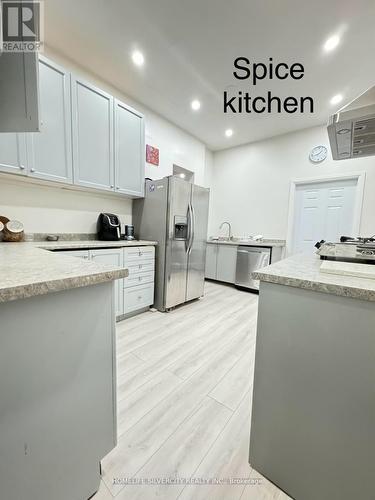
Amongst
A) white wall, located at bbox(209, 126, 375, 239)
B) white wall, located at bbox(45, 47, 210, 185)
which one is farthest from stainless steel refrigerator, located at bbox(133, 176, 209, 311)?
white wall, located at bbox(209, 126, 375, 239)

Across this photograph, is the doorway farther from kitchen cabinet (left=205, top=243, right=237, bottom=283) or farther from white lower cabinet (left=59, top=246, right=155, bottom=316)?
white lower cabinet (left=59, top=246, right=155, bottom=316)

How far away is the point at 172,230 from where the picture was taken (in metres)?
2.69

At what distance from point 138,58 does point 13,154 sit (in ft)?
5.39

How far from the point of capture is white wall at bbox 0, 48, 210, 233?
81.7 inches

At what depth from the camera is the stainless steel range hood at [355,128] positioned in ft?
3.46

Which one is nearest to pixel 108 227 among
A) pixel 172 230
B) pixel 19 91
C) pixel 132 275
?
pixel 132 275

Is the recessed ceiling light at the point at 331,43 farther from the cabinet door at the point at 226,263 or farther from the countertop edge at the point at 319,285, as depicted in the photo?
the cabinet door at the point at 226,263

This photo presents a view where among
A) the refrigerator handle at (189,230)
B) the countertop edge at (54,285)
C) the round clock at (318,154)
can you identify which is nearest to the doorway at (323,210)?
the round clock at (318,154)

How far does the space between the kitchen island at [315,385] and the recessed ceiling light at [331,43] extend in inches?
96.1

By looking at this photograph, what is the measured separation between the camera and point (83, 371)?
74cm

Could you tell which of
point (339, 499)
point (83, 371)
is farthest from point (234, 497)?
point (83, 371)

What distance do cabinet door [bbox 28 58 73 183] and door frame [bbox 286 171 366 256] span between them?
350 cm

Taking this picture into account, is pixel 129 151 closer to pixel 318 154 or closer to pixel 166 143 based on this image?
pixel 166 143

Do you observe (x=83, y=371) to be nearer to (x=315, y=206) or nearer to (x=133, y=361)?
(x=133, y=361)
